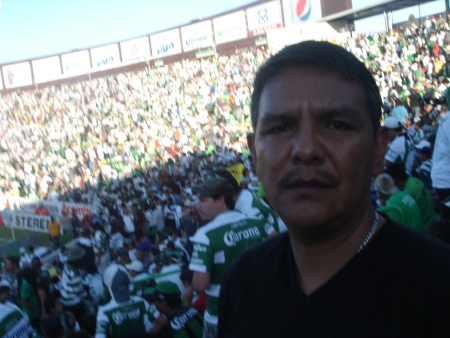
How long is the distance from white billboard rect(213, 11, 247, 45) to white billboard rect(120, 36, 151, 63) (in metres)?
7.50

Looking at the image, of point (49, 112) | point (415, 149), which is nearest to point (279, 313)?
point (415, 149)

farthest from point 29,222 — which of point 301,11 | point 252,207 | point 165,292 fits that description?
point 301,11

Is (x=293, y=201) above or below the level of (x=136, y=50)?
below

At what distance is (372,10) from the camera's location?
→ 26.0 metres

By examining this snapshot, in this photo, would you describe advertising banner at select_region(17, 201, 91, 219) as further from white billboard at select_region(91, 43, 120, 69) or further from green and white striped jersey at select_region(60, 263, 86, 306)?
white billboard at select_region(91, 43, 120, 69)

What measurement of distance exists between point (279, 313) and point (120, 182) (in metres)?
18.4

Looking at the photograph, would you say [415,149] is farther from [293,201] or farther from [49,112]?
[49,112]

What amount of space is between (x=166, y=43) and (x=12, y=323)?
1440 inches

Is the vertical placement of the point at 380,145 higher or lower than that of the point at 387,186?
higher

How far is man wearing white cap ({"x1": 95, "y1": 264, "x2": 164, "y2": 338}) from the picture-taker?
4.12 metres

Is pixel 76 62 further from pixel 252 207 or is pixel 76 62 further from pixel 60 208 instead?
pixel 252 207

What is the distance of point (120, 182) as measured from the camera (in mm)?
19156

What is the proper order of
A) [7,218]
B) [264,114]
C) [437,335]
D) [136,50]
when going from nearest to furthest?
[437,335], [264,114], [7,218], [136,50]

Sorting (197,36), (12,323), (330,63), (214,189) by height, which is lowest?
(12,323)
